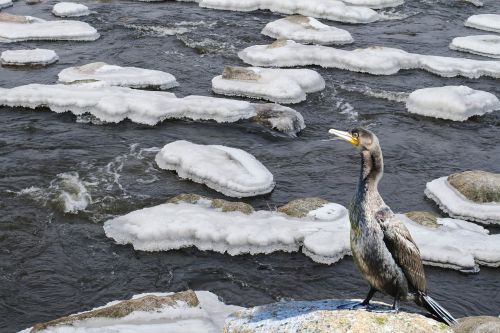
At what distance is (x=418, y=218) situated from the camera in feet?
44.4

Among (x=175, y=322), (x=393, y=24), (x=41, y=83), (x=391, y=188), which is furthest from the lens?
(x=393, y=24)

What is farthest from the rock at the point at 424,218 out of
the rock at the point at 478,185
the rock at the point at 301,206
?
the rock at the point at 301,206

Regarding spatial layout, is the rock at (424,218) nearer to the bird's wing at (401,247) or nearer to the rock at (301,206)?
the rock at (301,206)

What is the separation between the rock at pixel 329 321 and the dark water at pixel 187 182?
10.6ft

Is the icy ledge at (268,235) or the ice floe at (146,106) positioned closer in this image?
the icy ledge at (268,235)

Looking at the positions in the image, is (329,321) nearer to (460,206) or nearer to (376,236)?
(376,236)

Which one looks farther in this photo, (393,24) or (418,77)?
(393,24)

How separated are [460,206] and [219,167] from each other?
5.24 m

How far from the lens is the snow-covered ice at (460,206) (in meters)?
14.0

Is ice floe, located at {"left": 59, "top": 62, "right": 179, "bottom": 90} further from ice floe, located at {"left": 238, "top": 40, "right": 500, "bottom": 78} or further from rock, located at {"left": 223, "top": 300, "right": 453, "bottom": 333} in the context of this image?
rock, located at {"left": 223, "top": 300, "right": 453, "bottom": 333}

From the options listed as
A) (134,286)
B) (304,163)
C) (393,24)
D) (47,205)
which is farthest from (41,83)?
(393,24)

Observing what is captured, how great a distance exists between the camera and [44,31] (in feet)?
79.3

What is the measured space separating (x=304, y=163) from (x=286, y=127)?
1657 millimetres

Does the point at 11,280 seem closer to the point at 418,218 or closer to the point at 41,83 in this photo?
the point at 418,218
